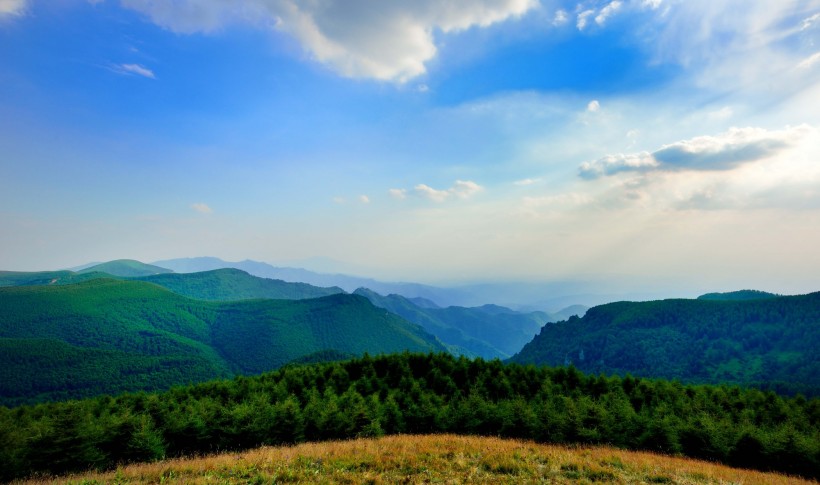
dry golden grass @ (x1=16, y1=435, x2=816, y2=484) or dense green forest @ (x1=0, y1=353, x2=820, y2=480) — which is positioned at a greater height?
dry golden grass @ (x1=16, y1=435, x2=816, y2=484)

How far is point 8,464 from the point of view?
2161cm

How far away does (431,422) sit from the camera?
1339 inches

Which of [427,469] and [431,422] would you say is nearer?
[427,469]

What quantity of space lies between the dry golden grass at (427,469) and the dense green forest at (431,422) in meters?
5.69

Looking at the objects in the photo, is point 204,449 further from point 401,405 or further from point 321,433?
point 401,405

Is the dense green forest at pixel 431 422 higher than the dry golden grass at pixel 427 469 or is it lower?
lower

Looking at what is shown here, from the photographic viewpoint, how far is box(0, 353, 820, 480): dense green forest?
76.7ft

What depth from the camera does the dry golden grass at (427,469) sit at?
16203mm

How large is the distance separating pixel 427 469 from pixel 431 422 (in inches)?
696

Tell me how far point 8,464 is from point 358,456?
70.0 feet

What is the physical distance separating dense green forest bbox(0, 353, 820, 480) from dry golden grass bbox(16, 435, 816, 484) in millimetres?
5688

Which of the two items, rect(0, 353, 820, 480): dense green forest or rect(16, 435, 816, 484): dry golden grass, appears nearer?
rect(16, 435, 816, 484): dry golden grass

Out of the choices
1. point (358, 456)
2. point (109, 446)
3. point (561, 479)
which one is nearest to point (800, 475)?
point (561, 479)

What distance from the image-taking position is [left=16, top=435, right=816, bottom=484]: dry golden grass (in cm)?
1620
